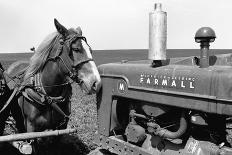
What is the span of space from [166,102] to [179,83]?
275 mm

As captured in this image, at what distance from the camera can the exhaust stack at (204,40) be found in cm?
322

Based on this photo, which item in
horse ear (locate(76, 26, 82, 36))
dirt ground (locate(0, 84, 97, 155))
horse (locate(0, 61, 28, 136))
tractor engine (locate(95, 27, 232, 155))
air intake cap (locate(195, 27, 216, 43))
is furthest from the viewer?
dirt ground (locate(0, 84, 97, 155))

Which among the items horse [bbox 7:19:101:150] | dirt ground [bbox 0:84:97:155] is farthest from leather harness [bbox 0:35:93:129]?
dirt ground [bbox 0:84:97:155]

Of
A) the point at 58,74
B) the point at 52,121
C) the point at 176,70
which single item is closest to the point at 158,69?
the point at 176,70

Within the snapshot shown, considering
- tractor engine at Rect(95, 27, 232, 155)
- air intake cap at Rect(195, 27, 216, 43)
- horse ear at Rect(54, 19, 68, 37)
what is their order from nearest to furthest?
1. tractor engine at Rect(95, 27, 232, 155)
2. air intake cap at Rect(195, 27, 216, 43)
3. horse ear at Rect(54, 19, 68, 37)

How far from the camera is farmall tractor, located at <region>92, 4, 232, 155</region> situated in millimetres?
3037

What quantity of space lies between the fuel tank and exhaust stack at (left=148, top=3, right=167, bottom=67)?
165 millimetres

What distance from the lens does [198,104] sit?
3062mm

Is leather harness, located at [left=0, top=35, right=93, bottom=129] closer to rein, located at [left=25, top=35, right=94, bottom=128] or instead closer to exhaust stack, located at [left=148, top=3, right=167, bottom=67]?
rein, located at [left=25, top=35, right=94, bottom=128]

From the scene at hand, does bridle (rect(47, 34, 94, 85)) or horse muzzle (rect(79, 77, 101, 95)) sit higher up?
bridle (rect(47, 34, 94, 85))

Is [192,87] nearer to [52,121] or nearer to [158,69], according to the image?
[158,69]

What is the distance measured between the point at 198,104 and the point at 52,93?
218 cm

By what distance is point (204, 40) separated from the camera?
10.7 ft

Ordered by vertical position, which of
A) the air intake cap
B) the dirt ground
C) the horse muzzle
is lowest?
the dirt ground
